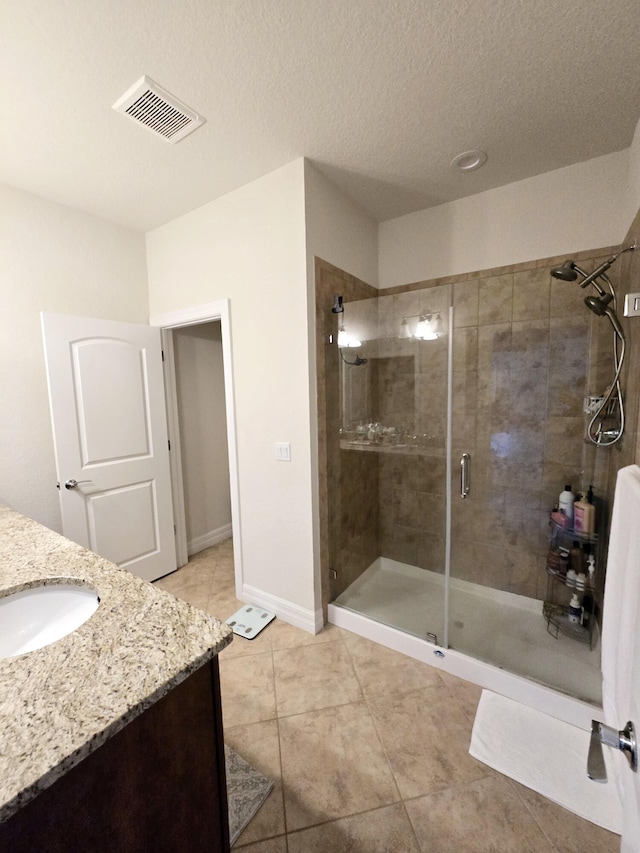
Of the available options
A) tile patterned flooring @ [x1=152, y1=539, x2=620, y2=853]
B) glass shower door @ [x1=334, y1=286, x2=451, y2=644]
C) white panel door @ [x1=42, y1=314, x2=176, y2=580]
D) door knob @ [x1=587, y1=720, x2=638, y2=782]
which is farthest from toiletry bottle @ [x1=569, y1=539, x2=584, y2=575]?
white panel door @ [x1=42, y1=314, x2=176, y2=580]

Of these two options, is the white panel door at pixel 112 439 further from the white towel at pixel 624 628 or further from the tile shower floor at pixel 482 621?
the white towel at pixel 624 628

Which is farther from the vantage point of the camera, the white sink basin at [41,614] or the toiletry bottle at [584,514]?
the toiletry bottle at [584,514]

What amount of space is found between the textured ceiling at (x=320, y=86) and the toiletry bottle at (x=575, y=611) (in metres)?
2.40

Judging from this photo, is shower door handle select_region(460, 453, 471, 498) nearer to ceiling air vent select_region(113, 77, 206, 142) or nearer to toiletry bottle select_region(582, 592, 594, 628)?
toiletry bottle select_region(582, 592, 594, 628)

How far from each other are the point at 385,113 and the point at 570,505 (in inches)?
87.1

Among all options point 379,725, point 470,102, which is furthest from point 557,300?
point 379,725

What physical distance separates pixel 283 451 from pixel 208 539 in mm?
1737

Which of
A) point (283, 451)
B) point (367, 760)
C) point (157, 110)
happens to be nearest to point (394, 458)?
point (283, 451)

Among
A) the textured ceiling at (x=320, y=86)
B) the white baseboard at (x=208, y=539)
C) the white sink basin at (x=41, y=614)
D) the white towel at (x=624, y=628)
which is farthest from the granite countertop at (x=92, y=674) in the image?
the white baseboard at (x=208, y=539)

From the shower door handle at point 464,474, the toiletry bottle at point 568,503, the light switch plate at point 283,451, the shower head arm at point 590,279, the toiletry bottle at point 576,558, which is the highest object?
the shower head arm at point 590,279

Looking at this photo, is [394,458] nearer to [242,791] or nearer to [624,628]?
[624,628]

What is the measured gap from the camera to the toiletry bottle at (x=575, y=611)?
196cm

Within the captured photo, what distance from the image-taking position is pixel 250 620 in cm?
217

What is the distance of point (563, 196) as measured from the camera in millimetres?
1941
